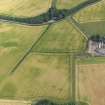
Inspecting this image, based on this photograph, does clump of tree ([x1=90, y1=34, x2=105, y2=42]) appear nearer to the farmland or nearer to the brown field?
the farmland

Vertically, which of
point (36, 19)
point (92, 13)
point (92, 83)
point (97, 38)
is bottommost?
point (92, 83)

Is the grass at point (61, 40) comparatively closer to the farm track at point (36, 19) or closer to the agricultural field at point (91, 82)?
the farm track at point (36, 19)

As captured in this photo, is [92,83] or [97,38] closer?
[92,83]

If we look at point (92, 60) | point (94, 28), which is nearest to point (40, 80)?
point (92, 60)

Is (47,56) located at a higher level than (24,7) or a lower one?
lower

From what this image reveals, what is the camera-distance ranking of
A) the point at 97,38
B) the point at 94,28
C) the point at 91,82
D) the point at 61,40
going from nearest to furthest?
the point at 91,82, the point at 97,38, the point at 61,40, the point at 94,28

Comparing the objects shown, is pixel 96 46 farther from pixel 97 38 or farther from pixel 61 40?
pixel 61 40

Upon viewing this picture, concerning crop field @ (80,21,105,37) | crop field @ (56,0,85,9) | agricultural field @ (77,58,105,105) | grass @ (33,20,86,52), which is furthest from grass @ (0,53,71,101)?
crop field @ (56,0,85,9)
